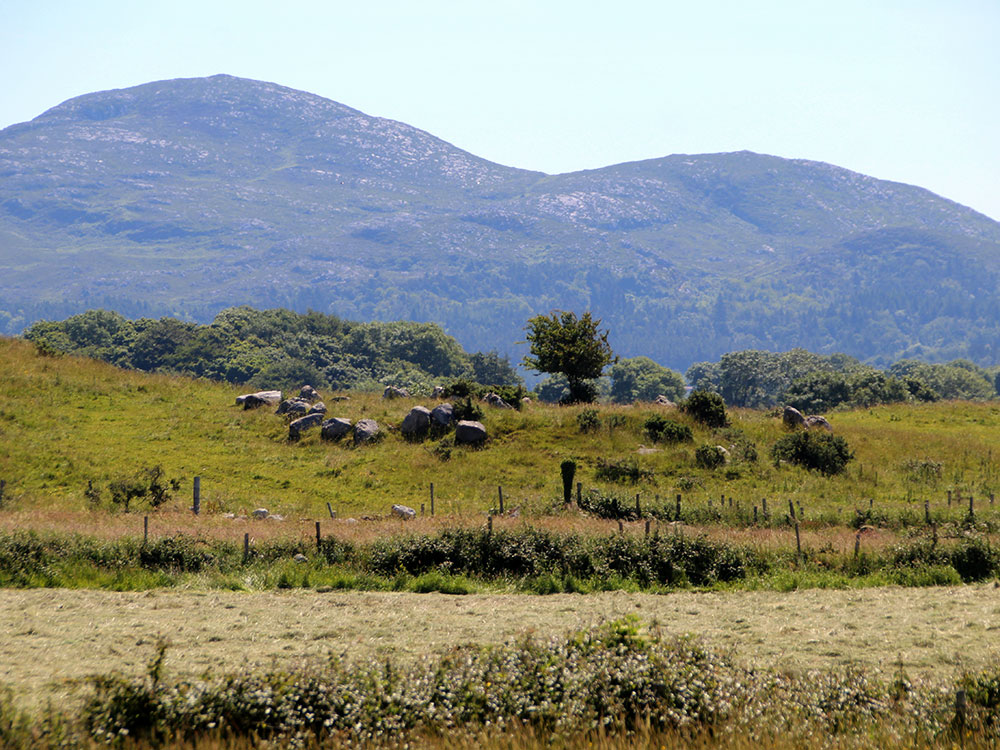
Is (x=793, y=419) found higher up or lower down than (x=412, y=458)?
higher up

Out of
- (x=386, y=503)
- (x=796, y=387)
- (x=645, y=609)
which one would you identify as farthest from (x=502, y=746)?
(x=796, y=387)

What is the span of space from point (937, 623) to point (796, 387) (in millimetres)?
78974

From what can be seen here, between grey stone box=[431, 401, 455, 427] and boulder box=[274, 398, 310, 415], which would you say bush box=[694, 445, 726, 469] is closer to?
grey stone box=[431, 401, 455, 427]

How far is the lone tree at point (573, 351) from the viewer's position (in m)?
59.1

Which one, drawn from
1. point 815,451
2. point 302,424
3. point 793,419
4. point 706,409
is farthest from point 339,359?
point 815,451

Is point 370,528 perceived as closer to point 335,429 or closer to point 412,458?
point 412,458

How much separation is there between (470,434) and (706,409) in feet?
48.4

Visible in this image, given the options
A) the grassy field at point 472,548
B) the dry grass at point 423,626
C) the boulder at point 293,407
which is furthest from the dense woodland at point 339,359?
the dry grass at point 423,626

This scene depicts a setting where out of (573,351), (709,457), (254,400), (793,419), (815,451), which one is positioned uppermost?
(573,351)

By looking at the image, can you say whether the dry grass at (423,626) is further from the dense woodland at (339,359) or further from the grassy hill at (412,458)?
the dense woodland at (339,359)

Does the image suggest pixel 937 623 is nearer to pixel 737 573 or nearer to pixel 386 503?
pixel 737 573

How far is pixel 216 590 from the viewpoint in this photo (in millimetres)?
23734

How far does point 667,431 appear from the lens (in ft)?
158

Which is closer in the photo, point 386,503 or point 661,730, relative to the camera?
point 661,730
